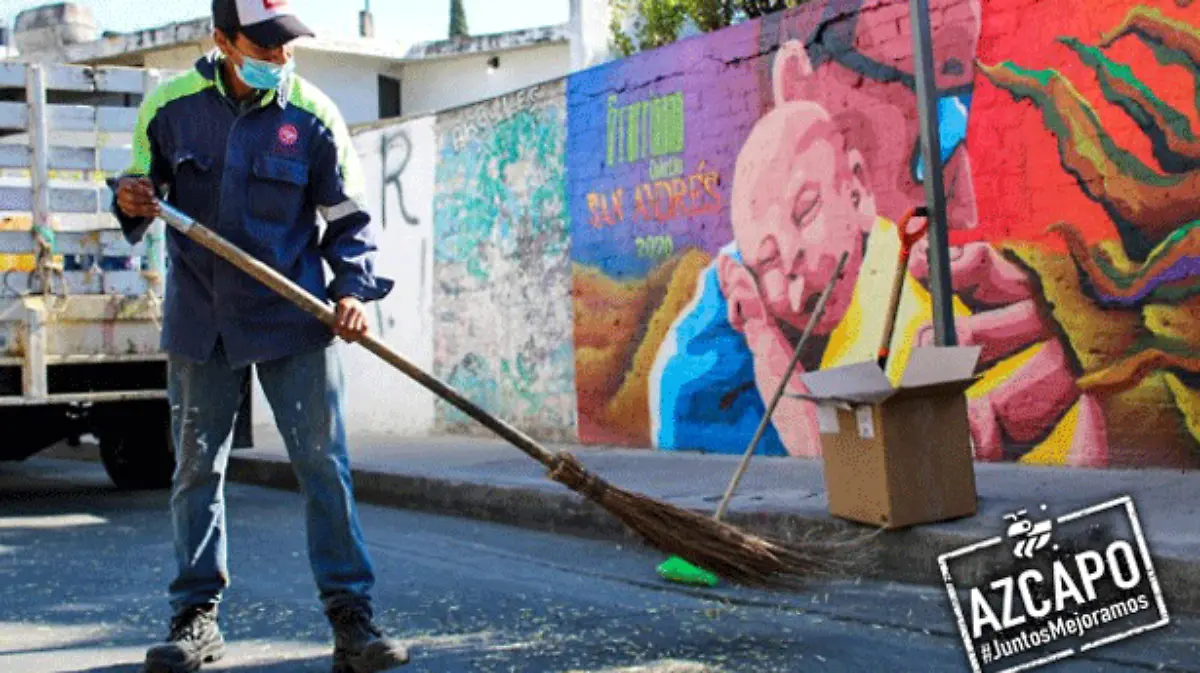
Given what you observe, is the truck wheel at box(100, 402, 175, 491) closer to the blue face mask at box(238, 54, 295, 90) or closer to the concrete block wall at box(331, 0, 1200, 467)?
the concrete block wall at box(331, 0, 1200, 467)

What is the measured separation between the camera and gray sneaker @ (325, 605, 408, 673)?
3930 mm

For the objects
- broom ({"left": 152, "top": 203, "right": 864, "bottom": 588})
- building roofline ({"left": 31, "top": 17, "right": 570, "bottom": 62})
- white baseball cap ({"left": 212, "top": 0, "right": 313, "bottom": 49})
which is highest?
building roofline ({"left": 31, "top": 17, "right": 570, "bottom": 62})

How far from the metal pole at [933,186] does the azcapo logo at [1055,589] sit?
97cm

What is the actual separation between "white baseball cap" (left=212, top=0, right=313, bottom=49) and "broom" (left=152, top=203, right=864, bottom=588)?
1.73ft

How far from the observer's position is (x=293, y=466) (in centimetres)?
409

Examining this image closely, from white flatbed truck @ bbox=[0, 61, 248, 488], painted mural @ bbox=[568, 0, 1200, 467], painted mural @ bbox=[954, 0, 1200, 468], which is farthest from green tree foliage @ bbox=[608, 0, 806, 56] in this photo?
painted mural @ bbox=[954, 0, 1200, 468]

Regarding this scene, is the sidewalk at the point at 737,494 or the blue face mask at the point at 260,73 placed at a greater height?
the blue face mask at the point at 260,73

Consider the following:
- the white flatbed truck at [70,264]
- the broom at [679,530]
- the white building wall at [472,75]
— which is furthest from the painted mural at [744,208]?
the white building wall at [472,75]

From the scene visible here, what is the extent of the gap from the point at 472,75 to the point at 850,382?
22.8 m

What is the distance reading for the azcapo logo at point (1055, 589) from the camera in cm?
419

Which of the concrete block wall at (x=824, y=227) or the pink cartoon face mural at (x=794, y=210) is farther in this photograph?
the pink cartoon face mural at (x=794, y=210)

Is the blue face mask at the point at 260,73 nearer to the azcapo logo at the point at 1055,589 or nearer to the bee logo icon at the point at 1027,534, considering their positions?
the azcapo logo at the point at 1055,589

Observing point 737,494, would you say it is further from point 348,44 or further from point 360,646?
point 348,44

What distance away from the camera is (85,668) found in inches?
166
